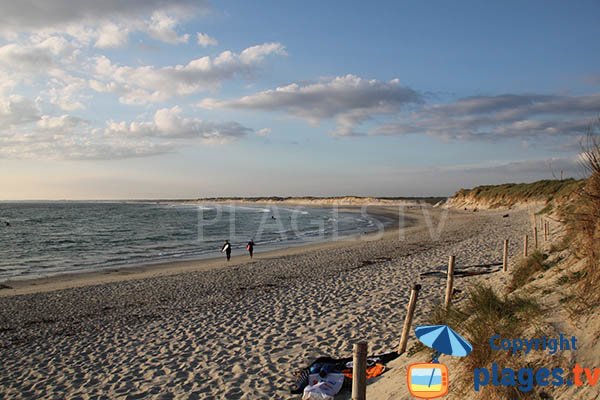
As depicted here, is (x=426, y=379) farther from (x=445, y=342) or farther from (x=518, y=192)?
(x=518, y=192)

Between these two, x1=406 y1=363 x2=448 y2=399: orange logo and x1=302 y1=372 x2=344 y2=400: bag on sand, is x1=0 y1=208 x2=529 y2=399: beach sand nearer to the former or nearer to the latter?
x1=302 y1=372 x2=344 y2=400: bag on sand

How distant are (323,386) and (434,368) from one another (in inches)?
99.9

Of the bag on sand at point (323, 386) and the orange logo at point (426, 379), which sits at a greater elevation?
the orange logo at point (426, 379)

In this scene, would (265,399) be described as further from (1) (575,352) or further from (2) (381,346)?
(1) (575,352)

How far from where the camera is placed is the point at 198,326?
34.7 feet

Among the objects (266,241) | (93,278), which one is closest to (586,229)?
(93,278)

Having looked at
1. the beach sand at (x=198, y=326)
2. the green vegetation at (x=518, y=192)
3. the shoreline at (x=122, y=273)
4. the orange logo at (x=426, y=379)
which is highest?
the green vegetation at (x=518, y=192)

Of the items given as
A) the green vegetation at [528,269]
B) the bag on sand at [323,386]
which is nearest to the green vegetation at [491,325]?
the bag on sand at [323,386]

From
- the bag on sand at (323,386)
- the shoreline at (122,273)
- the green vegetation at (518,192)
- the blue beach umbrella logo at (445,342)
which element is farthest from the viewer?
the green vegetation at (518,192)

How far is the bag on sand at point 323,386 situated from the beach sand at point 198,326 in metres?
0.58

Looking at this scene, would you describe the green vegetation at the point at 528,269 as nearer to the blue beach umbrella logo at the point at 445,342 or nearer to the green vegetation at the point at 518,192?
the blue beach umbrella logo at the point at 445,342

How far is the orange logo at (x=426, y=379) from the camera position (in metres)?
4.22

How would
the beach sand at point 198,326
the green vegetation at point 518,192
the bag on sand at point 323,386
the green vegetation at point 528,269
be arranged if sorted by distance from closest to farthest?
the bag on sand at point 323,386
the beach sand at point 198,326
the green vegetation at point 528,269
the green vegetation at point 518,192

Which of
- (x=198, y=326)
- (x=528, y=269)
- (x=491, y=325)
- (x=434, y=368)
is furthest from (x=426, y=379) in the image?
(x=198, y=326)
